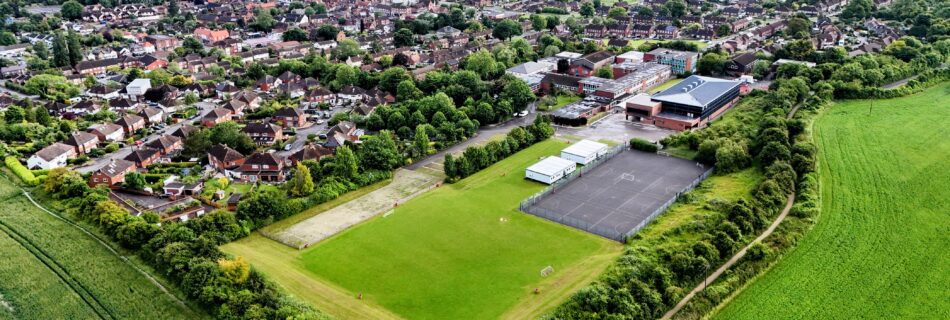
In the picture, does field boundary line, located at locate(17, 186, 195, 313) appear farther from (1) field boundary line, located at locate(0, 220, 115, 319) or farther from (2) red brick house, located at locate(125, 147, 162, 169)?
(2) red brick house, located at locate(125, 147, 162, 169)

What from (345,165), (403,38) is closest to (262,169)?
(345,165)

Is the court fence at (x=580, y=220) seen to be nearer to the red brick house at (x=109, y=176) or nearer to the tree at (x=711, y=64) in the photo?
the red brick house at (x=109, y=176)

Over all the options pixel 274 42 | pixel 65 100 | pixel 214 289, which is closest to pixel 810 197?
pixel 214 289

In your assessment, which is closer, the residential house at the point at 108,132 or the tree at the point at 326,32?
the residential house at the point at 108,132

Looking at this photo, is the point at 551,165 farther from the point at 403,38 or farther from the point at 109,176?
the point at 403,38

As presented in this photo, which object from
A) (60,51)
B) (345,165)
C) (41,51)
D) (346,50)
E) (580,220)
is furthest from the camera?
(41,51)

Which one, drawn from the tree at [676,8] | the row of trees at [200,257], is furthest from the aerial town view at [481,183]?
the tree at [676,8]
